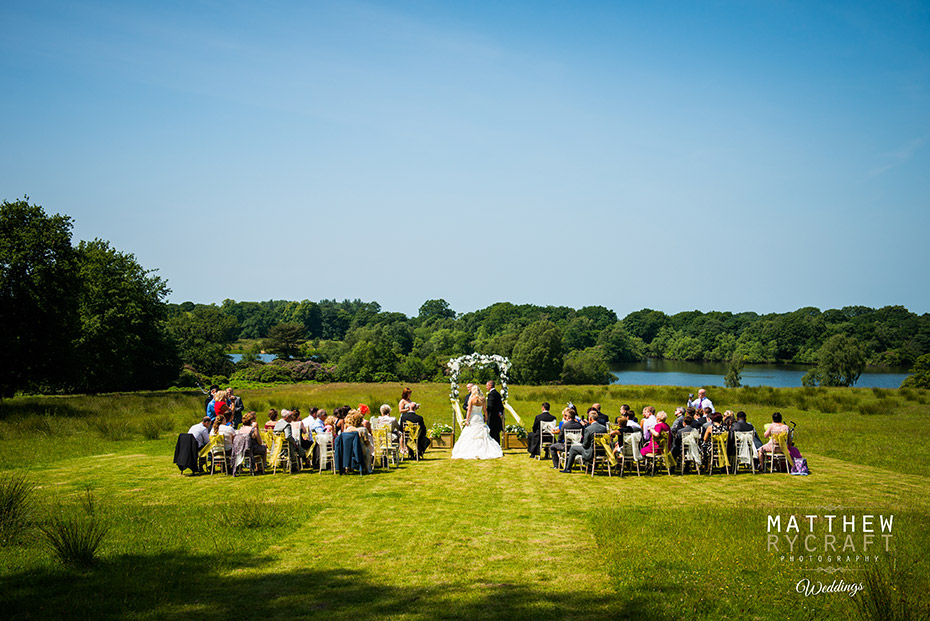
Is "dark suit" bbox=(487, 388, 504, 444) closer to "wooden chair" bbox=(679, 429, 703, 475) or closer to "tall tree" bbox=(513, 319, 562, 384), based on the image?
"wooden chair" bbox=(679, 429, 703, 475)

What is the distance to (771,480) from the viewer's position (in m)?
13.3

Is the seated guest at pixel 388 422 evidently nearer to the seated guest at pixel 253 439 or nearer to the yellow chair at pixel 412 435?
the yellow chair at pixel 412 435

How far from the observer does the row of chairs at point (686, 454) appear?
1406 centimetres

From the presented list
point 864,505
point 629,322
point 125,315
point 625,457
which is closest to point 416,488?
point 625,457

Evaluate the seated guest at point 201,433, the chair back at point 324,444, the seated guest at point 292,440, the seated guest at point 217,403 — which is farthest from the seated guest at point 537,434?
the seated guest at point 201,433

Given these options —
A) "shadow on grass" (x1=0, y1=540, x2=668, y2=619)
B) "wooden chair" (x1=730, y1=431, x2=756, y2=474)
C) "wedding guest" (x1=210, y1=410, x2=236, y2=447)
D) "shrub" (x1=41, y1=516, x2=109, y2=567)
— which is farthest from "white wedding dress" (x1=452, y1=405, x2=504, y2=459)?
"shrub" (x1=41, y1=516, x2=109, y2=567)

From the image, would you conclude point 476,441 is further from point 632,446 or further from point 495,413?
point 632,446

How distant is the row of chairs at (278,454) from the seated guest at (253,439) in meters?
0.05

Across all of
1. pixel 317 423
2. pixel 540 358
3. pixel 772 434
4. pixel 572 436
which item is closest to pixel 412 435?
pixel 317 423

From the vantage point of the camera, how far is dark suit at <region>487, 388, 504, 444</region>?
17442mm

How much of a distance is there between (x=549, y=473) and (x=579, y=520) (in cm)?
450

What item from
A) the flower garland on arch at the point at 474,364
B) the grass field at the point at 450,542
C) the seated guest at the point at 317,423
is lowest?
the grass field at the point at 450,542

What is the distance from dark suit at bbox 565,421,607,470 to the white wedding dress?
8.20ft

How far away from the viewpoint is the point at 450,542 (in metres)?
8.59
